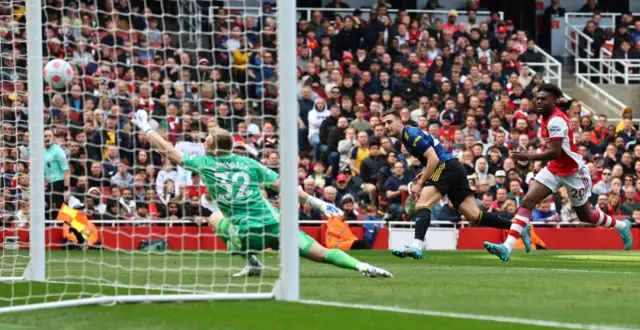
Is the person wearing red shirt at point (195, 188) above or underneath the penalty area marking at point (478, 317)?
above

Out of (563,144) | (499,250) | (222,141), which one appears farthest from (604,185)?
(222,141)

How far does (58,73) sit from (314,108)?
1072 cm

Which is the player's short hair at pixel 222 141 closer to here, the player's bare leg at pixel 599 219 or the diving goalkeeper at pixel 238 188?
the diving goalkeeper at pixel 238 188

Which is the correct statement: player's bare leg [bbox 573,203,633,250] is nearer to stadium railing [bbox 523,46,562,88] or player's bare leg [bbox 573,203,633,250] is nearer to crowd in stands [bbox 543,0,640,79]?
stadium railing [bbox 523,46,562,88]

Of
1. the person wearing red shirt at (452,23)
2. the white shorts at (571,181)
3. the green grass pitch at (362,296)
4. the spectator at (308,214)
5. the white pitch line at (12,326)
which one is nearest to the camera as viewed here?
the green grass pitch at (362,296)

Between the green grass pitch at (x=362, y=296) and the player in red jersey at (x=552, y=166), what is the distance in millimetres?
558

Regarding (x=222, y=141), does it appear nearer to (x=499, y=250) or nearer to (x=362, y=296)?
(x=362, y=296)

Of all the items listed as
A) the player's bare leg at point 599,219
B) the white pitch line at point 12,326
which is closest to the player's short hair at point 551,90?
the player's bare leg at point 599,219

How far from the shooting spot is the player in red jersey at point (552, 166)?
49.2 ft

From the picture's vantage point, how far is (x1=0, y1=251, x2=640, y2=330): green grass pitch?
8.37m

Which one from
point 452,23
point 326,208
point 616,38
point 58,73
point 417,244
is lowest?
point 417,244

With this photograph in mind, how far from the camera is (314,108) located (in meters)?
25.7

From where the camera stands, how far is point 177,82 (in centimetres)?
1806

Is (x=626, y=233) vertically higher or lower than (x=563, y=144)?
lower
